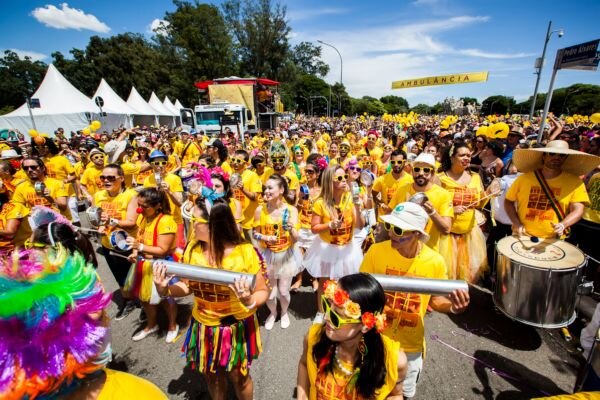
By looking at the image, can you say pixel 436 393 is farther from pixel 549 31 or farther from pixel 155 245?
pixel 549 31

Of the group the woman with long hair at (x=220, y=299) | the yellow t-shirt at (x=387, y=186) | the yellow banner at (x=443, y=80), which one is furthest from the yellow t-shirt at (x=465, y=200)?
the yellow banner at (x=443, y=80)

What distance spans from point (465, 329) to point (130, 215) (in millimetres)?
4669

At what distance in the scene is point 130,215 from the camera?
3.85 metres

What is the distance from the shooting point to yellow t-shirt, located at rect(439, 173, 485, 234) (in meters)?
3.99

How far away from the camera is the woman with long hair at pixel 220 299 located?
2365 mm

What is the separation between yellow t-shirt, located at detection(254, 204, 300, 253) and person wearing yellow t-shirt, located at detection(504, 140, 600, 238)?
2.84 meters

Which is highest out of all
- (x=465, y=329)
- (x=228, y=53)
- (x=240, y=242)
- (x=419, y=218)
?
(x=228, y=53)

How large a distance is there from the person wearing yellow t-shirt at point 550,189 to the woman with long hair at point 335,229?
1.99m

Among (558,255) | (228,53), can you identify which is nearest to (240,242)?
(558,255)

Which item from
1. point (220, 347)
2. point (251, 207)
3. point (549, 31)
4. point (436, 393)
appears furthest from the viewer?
point (549, 31)

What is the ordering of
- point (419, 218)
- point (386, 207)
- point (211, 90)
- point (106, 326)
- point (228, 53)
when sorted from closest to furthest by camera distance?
1. point (106, 326)
2. point (419, 218)
3. point (386, 207)
4. point (211, 90)
5. point (228, 53)

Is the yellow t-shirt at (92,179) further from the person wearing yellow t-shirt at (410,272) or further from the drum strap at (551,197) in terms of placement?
the drum strap at (551,197)

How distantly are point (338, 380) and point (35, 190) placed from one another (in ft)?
16.9

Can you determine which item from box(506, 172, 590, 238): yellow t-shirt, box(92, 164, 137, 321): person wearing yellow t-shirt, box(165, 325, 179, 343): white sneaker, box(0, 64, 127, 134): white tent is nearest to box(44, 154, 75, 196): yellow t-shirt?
box(92, 164, 137, 321): person wearing yellow t-shirt
